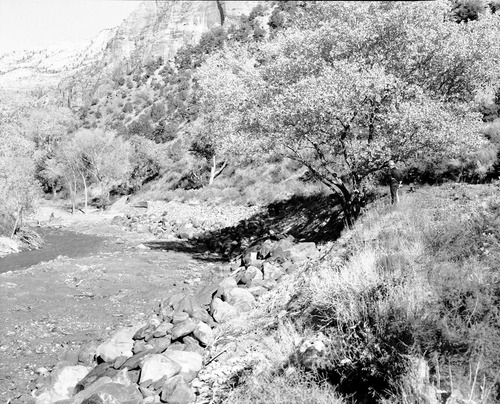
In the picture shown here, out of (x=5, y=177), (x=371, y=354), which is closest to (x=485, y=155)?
(x=371, y=354)

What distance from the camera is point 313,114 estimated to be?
46.0 ft

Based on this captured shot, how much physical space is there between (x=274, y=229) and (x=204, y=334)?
14008mm

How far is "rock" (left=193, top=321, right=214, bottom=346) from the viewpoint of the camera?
986cm

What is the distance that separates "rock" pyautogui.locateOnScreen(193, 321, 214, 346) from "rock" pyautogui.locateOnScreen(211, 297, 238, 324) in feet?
2.58

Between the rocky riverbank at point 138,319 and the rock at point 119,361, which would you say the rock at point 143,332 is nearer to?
the rocky riverbank at point 138,319

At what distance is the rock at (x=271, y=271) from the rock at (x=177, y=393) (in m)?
7.09

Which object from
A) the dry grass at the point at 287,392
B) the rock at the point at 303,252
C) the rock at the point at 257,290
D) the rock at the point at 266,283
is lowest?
the rock at the point at 303,252

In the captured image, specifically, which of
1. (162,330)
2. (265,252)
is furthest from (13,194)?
(162,330)

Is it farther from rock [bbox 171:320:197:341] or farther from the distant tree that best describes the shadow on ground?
the distant tree

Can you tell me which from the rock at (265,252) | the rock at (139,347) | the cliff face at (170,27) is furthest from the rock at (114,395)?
the cliff face at (170,27)

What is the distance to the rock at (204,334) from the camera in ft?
32.3

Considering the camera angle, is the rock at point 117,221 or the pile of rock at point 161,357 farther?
the rock at point 117,221

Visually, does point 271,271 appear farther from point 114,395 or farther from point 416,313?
point 416,313

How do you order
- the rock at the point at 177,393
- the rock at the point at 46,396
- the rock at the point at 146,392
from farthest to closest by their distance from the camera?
the rock at the point at 46,396
the rock at the point at 146,392
the rock at the point at 177,393
